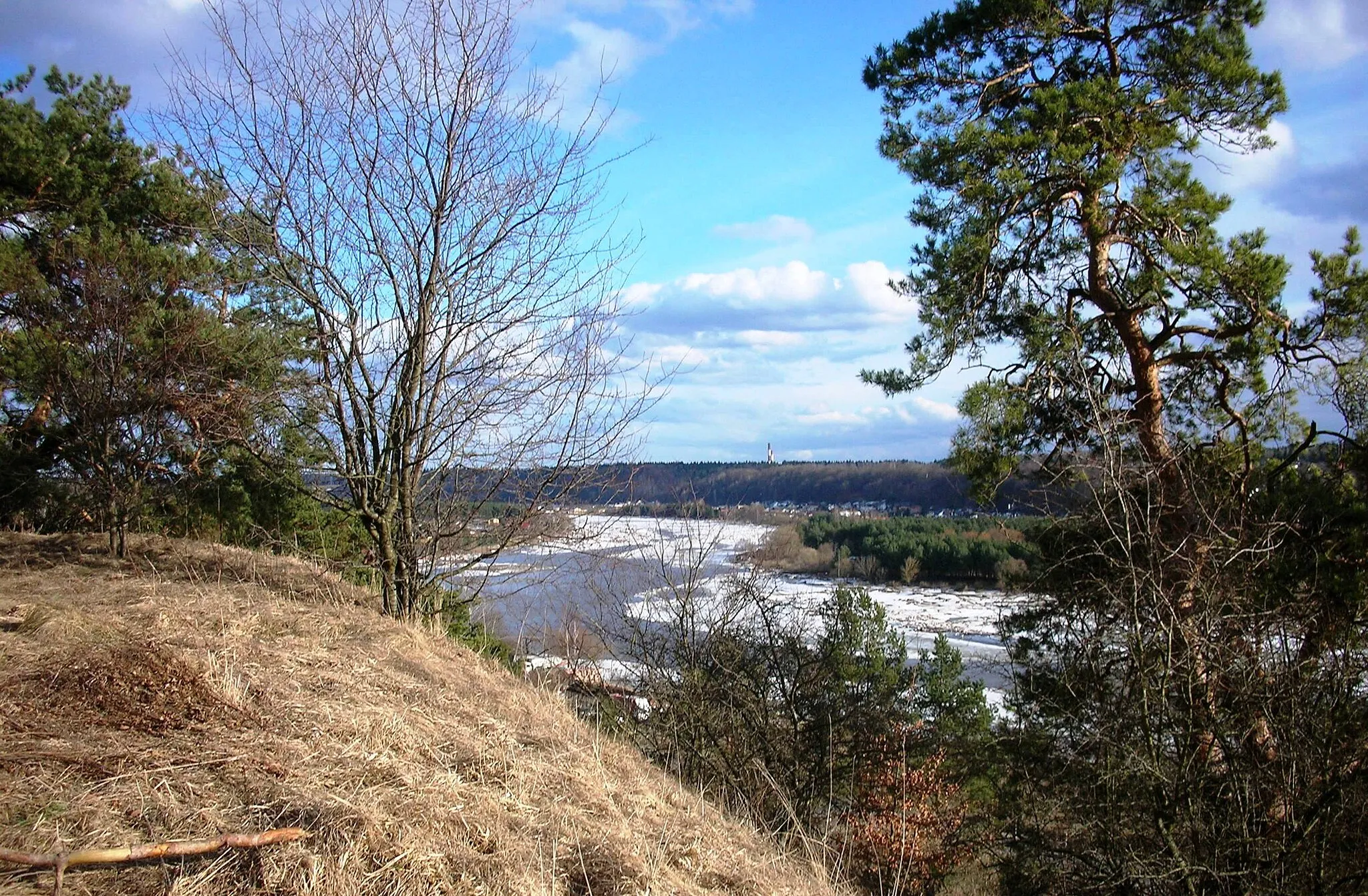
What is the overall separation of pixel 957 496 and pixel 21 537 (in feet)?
40.5

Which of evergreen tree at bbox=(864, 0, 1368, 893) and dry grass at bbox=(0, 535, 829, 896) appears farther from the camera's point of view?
evergreen tree at bbox=(864, 0, 1368, 893)

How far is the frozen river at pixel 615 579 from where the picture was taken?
8.55 meters

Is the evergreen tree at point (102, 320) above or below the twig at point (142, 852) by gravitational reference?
above

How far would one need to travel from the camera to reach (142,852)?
8.79 ft

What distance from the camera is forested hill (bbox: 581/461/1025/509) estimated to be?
911 cm

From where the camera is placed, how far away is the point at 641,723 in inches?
468

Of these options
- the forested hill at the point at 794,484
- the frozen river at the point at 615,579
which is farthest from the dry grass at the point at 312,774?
the forested hill at the point at 794,484

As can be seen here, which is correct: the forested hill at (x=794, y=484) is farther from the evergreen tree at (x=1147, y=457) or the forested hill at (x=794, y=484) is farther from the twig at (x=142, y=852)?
the twig at (x=142, y=852)

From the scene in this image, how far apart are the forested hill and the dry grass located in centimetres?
343

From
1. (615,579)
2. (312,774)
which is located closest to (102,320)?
(615,579)

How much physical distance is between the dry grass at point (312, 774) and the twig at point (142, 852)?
3 centimetres

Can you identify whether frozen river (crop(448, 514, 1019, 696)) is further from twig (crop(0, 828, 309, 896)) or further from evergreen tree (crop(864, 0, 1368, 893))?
twig (crop(0, 828, 309, 896))

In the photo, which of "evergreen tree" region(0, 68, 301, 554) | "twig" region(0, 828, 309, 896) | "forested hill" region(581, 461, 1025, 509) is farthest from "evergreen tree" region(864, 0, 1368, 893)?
"evergreen tree" region(0, 68, 301, 554)

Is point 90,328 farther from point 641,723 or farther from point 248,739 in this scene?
point 248,739
